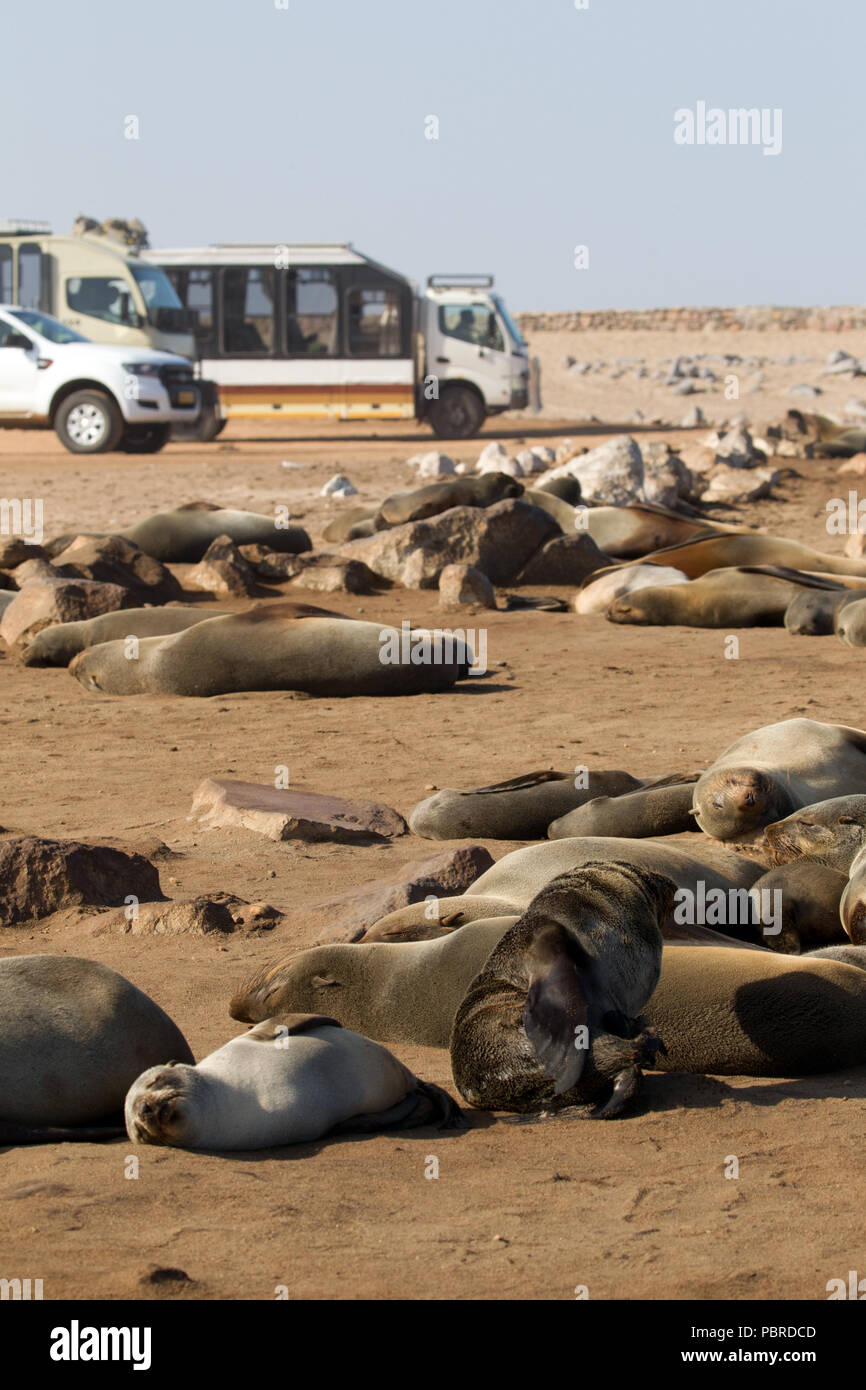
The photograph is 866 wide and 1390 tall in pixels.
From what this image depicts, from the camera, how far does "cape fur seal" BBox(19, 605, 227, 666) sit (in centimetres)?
1005

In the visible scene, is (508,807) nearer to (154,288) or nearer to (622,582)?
(622,582)

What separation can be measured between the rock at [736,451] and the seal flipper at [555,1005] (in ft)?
56.0

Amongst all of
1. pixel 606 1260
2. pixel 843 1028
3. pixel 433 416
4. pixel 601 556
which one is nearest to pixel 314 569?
pixel 601 556

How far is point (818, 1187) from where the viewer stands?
3.33 meters

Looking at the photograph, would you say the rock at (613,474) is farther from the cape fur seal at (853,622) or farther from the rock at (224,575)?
the cape fur seal at (853,622)

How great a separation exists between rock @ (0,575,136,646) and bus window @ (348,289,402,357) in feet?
57.7

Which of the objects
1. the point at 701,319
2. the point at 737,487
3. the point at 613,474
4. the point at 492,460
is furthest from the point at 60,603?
the point at 701,319

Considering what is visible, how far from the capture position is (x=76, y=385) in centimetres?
2289

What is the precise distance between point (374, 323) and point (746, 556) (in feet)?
54.7

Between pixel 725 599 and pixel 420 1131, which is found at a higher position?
pixel 725 599

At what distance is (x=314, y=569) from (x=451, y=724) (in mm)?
4544

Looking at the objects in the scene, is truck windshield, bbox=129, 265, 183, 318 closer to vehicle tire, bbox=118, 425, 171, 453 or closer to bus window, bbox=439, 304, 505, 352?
vehicle tire, bbox=118, 425, 171, 453

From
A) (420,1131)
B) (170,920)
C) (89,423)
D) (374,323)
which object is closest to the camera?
(420,1131)

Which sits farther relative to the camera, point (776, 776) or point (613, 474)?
point (613, 474)
